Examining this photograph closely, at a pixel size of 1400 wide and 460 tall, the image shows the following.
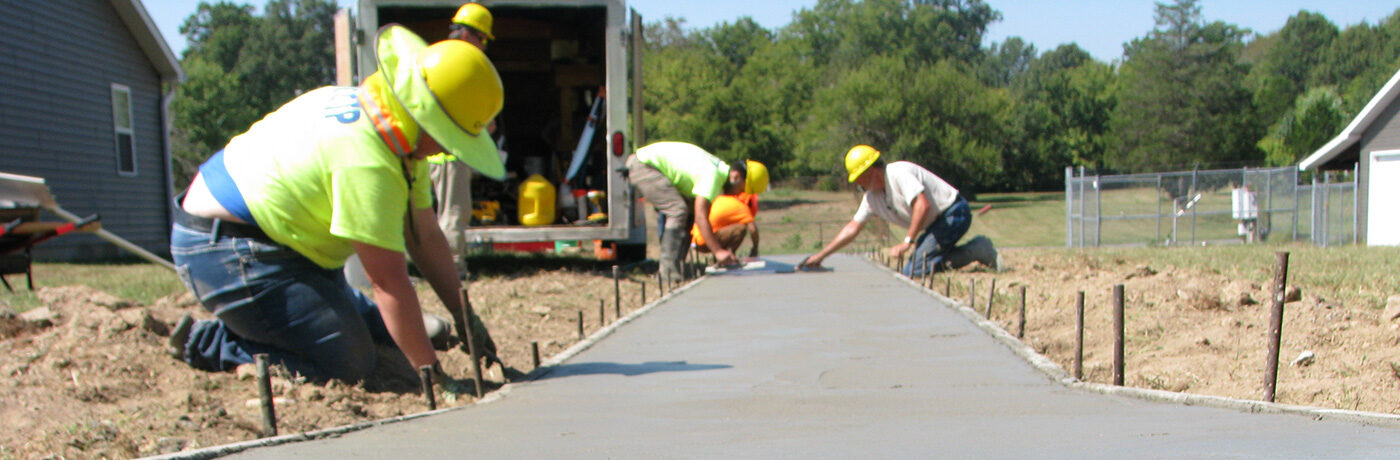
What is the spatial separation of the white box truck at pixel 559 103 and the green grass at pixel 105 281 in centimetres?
268

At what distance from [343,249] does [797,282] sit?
592 cm

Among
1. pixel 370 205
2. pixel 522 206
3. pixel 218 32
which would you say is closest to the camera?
pixel 370 205

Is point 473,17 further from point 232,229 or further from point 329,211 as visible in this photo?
point 329,211

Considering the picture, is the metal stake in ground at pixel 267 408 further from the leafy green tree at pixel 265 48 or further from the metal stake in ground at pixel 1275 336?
the leafy green tree at pixel 265 48

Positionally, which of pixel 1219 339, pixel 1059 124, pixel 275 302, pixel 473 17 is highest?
pixel 1059 124

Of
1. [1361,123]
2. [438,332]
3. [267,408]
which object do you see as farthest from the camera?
[1361,123]

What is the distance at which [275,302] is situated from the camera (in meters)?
4.56

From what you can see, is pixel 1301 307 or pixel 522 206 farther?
pixel 522 206

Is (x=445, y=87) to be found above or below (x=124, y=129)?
below

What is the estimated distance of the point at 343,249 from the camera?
15.5 ft

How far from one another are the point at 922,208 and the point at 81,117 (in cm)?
1370

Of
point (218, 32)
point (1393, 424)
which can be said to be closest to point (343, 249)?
point (1393, 424)

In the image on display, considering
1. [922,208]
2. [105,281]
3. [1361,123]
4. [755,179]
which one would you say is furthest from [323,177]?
[1361,123]

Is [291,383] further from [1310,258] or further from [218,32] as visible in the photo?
[218,32]
